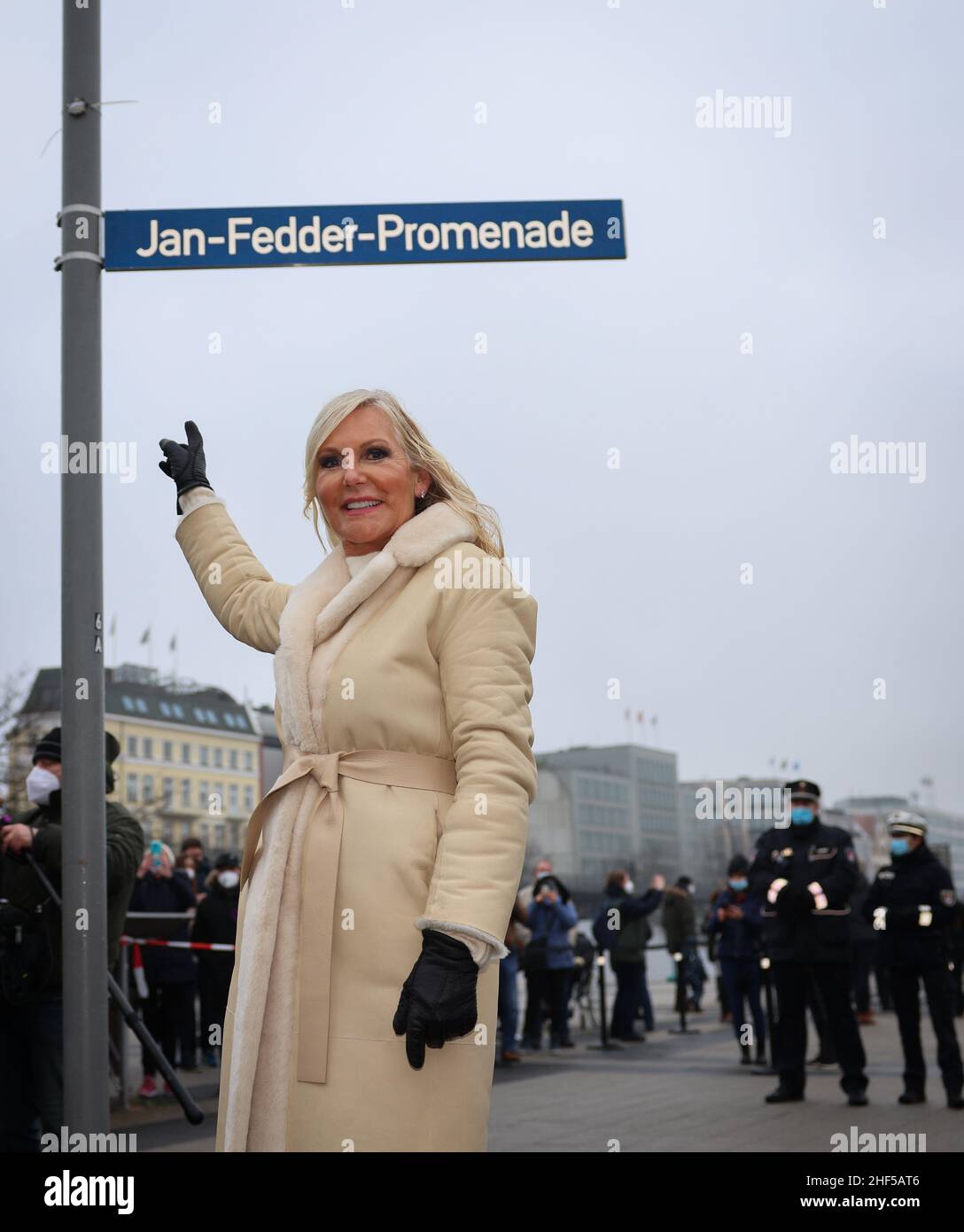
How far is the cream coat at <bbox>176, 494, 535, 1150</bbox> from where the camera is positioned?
321 cm

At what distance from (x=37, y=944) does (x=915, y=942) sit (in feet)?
20.1

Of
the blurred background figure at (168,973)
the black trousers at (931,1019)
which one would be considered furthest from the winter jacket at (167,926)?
the black trousers at (931,1019)

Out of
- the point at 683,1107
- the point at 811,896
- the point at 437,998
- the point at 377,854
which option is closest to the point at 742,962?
the point at 811,896

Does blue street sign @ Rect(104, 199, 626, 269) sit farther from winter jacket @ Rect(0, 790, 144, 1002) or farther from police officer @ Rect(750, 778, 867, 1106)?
police officer @ Rect(750, 778, 867, 1106)

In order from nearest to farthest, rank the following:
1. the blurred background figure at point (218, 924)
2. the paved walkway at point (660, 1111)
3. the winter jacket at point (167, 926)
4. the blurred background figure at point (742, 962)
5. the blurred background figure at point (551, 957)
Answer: the paved walkway at point (660, 1111) → the winter jacket at point (167, 926) → the blurred background figure at point (218, 924) → the blurred background figure at point (742, 962) → the blurred background figure at point (551, 957)

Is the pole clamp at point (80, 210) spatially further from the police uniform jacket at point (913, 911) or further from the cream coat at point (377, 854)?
the police uniform jacket at point (913, 911)

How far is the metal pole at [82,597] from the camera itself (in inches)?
164

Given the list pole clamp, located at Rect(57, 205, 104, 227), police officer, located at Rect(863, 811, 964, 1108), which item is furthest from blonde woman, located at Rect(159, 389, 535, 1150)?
police officer, located at Rect(863, 811, 964, 1108)

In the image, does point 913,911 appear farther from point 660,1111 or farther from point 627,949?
point 627,949

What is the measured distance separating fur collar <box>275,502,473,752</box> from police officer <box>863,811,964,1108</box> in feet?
24.4

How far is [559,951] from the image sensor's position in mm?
15164

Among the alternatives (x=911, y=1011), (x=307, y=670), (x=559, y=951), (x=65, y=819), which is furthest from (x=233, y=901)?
(x=307, y=670)

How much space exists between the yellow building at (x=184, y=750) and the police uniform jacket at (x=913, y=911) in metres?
93.9

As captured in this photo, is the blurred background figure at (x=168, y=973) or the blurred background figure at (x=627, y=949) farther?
the blurred background figure at (x=627, y=949)
